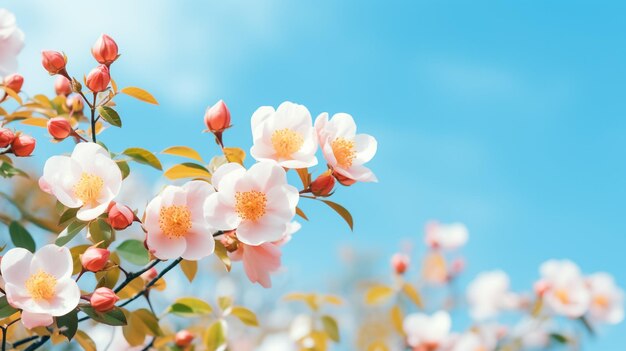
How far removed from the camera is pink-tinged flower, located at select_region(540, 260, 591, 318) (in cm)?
204

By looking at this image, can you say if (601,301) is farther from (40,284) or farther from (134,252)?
(40,284)

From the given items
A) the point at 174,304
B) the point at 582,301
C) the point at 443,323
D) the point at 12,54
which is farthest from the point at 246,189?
the point at 582,301

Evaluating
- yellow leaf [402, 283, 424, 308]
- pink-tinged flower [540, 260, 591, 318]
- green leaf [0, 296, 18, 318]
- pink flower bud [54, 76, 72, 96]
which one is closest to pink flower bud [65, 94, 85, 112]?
pink flower bud [54, 76, 72, 96]

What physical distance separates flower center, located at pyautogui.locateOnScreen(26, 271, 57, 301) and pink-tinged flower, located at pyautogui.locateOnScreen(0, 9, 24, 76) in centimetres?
68

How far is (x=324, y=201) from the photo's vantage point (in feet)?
3.74

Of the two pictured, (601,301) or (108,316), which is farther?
(601,301)

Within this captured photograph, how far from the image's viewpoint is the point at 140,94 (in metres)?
1.29

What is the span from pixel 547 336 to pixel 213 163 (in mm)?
1213

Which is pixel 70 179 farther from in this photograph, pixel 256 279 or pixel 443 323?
pixel 443 323

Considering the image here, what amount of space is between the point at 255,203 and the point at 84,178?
0.86 ft

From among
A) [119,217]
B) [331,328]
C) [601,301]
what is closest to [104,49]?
[119,217]

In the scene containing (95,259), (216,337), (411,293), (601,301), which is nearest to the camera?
(95,259)

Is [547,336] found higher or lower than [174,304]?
higher

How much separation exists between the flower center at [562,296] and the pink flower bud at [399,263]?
0.43m
